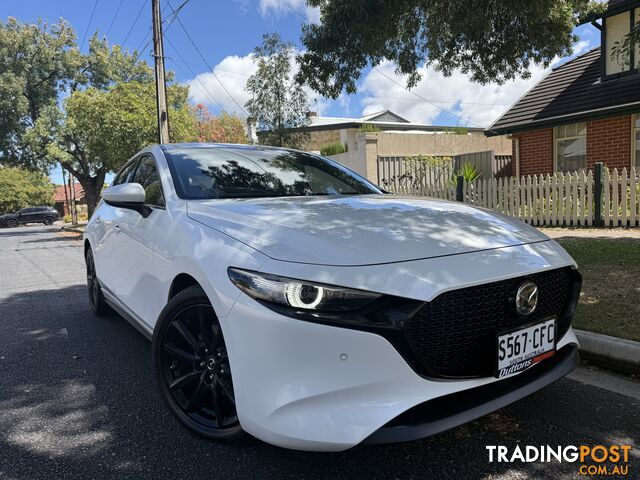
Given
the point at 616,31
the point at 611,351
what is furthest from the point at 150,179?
the point at 616,31

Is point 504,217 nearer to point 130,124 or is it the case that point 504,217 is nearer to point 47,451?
point 47,451

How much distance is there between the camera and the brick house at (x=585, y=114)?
10984mm

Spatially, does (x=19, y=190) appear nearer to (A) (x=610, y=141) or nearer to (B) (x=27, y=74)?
(B) (x=27, y=74)

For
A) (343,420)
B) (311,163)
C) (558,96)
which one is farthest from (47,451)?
(558,96)

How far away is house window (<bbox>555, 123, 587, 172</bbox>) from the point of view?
1249 centimetres

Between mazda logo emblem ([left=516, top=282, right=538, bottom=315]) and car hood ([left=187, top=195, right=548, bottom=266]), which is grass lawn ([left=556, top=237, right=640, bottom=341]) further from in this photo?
mazda logo emblem ([left=516, top=282, right=538, bottom=315])

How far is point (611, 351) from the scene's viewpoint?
10.7 feet

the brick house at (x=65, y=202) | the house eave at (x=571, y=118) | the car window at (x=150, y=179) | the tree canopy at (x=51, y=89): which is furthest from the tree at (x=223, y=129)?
the car window at (x=150, y=179)

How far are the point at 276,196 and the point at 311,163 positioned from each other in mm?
861

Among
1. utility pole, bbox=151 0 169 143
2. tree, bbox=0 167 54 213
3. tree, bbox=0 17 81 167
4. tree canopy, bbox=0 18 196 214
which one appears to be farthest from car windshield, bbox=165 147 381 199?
tree, bbox=0 167 54 213

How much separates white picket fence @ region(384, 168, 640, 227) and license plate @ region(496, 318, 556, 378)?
8.36m

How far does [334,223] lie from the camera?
2371mm

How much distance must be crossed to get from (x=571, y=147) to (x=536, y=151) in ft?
2.97

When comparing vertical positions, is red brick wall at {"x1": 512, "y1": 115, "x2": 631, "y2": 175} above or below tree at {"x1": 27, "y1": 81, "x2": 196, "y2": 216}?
below
